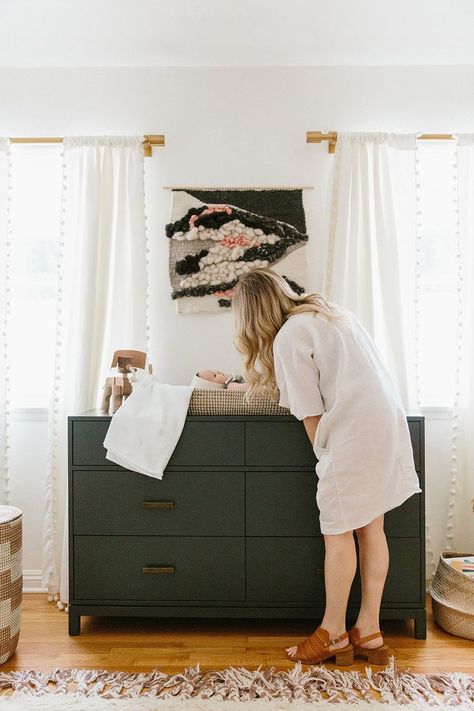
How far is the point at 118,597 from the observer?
2.41 metres

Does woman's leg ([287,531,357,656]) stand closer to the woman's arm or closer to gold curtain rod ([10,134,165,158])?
the woman's arm

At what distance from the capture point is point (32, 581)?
301cm

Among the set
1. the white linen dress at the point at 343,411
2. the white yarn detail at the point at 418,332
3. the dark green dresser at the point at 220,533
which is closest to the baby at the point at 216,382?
the dark green dresser at the point at 220,533

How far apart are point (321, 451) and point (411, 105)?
1.85 meters

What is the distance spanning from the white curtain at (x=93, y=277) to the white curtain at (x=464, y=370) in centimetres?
147

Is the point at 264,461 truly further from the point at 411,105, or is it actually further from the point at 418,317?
the point at 411,105

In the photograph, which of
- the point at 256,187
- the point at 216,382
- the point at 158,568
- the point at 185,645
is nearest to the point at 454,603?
the point at 185,645

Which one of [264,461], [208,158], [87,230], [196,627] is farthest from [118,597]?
[208,158]

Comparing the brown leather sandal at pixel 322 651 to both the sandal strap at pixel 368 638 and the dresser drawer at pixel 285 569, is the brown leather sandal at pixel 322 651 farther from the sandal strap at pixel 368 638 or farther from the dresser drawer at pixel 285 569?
the dresser drawer at pixel 285 569

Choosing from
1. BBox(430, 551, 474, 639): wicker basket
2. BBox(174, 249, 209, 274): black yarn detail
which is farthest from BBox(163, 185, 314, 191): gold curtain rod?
BBox(430, 551, 474, 639): wicker basket

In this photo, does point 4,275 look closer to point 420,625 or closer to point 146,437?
point 146,437

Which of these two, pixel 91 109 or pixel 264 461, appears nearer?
pixel 264 461

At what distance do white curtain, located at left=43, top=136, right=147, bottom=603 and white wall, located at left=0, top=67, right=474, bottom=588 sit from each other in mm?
138

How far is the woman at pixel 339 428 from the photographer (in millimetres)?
2117
